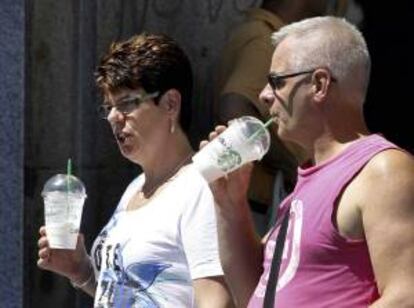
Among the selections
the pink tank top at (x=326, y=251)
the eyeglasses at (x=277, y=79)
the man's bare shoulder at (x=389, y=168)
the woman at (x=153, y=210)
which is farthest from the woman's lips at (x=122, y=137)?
the man's bare shoulder at (x=389, y=168)

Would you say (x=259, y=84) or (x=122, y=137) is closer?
(x=122, y=137)

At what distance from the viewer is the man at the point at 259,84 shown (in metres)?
5.48

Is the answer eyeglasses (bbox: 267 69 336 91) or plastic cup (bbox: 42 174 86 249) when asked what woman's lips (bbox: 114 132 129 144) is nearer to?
plastic cup (bbox: 42 174 86 249)

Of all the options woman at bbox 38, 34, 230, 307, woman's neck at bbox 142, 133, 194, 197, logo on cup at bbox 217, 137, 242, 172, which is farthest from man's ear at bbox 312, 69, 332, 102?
woman's neck at bbox 142, 133, 194, 197

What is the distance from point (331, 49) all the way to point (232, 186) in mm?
502

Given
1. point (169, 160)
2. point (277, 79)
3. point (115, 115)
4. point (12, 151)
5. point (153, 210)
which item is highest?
point (277, 79)

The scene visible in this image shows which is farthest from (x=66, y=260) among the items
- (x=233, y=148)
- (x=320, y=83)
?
(x=320, y=83)

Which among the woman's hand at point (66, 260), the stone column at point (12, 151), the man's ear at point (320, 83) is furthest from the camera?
the stone column at point (12, 151)

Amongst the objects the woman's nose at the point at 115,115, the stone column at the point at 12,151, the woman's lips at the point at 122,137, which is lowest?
Answer: the stone column at the point at 12,151

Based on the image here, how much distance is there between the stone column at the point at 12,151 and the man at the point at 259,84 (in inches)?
32.3

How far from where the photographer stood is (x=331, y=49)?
3.56 m

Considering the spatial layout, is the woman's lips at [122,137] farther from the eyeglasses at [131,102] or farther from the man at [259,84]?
the man at [259,84]

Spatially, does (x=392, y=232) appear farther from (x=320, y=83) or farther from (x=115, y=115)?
(x=115, y=115)

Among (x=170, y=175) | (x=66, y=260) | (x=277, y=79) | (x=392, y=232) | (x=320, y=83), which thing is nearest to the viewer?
(x=392, y=232)
